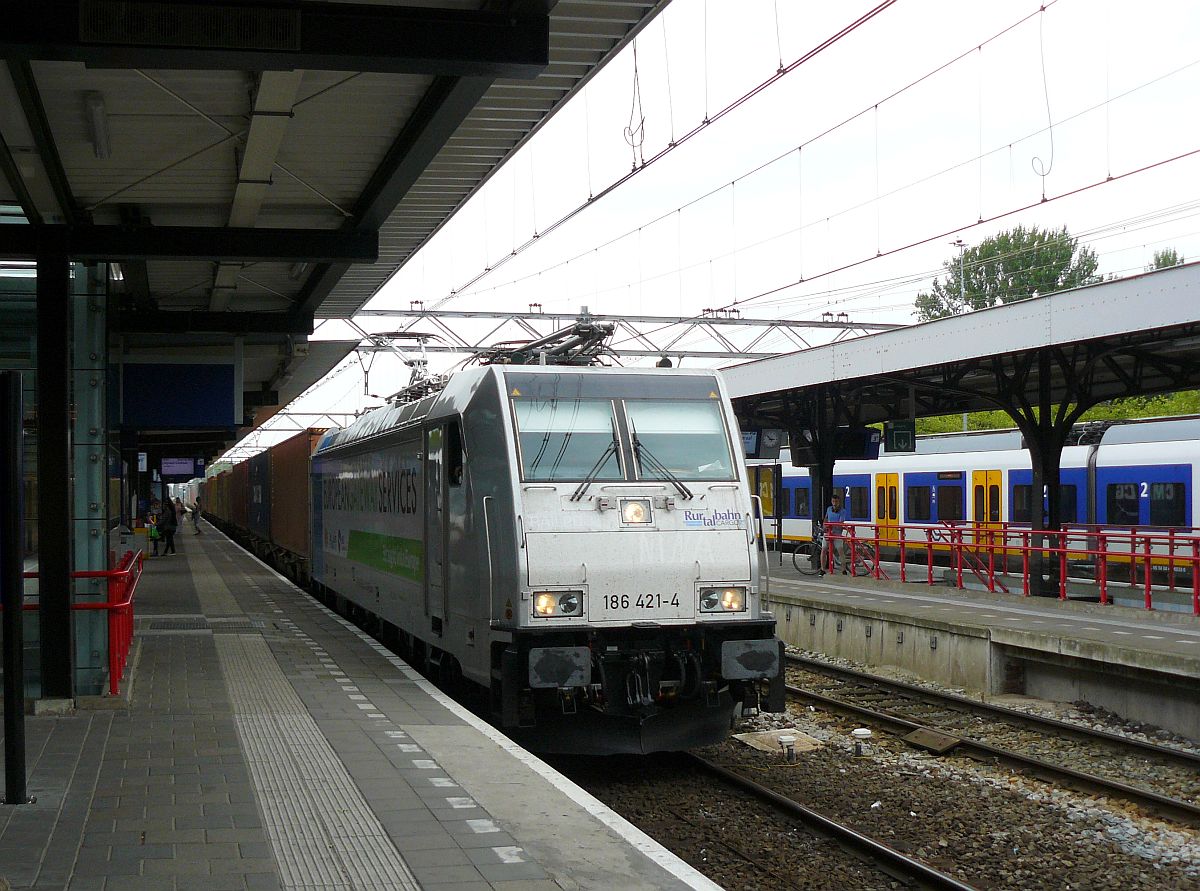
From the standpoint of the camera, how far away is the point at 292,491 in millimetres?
23781

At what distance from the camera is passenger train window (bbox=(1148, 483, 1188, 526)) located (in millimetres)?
22141

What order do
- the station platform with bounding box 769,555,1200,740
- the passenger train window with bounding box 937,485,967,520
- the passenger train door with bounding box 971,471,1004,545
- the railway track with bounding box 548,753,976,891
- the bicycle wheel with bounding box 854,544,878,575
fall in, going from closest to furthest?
1. the railway track with bounding box 548,753,976,891
2. the station platform with bounding box 769,555,1200,740
3. the bicycle wheel with bounding box 854,544,878,575
4. the passenger train door with bounding box 971,471,1004,545
5. the passenger train window with bounding box 937,485,967,520

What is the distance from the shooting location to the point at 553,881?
17.3ft

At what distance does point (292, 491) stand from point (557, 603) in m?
16.1

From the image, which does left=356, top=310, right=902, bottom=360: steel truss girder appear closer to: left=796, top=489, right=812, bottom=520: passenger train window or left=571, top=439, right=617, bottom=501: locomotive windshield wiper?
left=796, top=489, right=812, bottom=520: passenger train window

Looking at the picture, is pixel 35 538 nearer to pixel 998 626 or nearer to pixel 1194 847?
pixel 1194 847

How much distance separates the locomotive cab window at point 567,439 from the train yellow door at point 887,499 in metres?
21.1

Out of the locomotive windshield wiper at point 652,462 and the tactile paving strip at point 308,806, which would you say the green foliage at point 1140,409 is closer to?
the locomotive windshield wiper at point 652,462

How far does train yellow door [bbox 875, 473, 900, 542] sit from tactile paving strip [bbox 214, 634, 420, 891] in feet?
72.0

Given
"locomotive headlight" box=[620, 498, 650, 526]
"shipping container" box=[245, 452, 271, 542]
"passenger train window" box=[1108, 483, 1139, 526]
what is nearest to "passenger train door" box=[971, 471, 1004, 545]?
"passenger train window" box=[1108, 483, 1139, 526]

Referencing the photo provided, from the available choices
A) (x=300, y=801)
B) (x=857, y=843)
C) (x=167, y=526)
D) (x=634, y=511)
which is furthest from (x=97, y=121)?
(x=167, y=526)

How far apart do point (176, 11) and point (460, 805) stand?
4.16 m

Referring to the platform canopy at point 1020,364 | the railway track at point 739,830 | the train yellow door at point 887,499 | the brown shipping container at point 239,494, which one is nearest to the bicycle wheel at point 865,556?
the platform canopy at point 1020,364

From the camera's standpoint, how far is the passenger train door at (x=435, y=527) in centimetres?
1035
